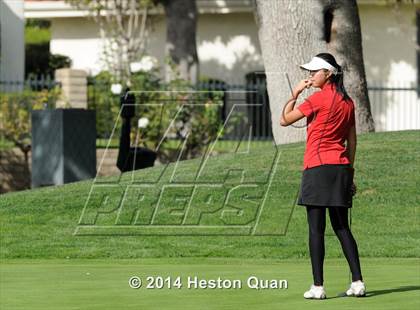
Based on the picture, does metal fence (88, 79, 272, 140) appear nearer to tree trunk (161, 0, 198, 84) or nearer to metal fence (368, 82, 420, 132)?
metal fence (368, 82, 420, 132)

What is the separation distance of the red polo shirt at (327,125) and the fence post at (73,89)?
639 inches

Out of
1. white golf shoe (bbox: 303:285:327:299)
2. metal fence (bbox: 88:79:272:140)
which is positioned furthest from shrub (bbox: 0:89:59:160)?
white golf shoe (bbox: 303:285:327:299)

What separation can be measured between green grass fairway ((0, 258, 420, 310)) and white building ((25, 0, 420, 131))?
2110 centimetres

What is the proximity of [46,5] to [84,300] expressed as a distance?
30207 mm

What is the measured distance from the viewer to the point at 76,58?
1560 inches

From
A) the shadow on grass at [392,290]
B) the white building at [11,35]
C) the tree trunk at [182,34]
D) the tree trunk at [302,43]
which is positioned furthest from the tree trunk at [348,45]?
the white building at [11,35]

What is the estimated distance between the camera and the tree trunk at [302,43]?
20.2 m

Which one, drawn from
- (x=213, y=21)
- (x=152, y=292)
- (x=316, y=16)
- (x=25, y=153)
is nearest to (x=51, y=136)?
(x=25, y=153)

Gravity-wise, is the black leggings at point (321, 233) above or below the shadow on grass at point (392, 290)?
above

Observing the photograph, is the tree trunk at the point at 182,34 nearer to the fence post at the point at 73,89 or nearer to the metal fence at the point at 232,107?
the metal fence at the point at 232,107

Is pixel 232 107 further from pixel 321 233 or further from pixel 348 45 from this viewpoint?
pixel 321 233

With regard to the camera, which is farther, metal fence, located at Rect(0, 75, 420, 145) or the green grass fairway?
metal fence, located at Rect(0, 75, 420, 145)

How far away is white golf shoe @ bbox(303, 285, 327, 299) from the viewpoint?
9.70 m

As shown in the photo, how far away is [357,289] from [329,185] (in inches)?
31.1
